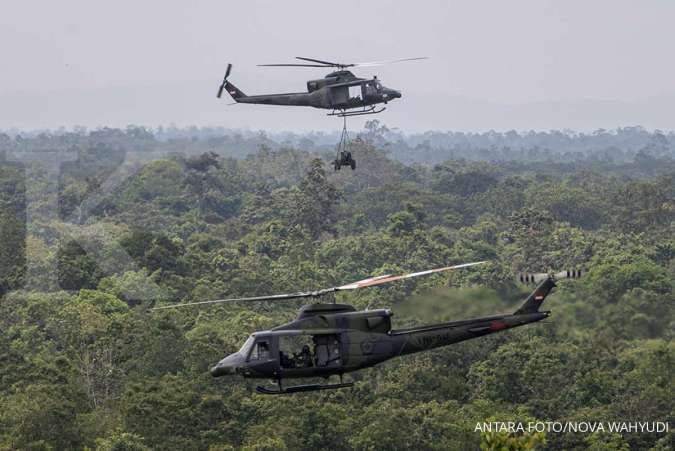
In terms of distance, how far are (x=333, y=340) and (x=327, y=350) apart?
228 millimetres

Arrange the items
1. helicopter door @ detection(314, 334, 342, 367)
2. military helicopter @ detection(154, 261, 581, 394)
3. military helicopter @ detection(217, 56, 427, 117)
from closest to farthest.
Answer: military helicopter @ detection(154, 261, 581, 394)
helicopter door @ detection(314, 334, 342, 367)
military helicopter @ detection(217, 56, 427, 117)

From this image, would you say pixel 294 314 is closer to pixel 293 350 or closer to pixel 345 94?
pixel 345 94

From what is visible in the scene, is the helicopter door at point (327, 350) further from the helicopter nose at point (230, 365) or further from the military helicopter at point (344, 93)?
the military helicopter at point (344, 93)

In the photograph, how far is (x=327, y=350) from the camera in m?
25.4

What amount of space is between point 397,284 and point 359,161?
87.8 metres

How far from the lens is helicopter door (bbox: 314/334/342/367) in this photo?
83.3 ft

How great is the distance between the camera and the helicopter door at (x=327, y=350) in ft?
83.3

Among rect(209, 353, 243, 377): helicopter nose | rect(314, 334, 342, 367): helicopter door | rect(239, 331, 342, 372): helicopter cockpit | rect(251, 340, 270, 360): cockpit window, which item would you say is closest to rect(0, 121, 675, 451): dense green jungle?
rect(314, 334, 342, 367): helicopter door

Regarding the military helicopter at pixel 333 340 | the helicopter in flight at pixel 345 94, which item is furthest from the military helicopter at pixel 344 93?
the military helicopter at pixel 333 340

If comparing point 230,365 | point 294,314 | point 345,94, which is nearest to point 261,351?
point 230,365

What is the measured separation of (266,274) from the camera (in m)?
72.6

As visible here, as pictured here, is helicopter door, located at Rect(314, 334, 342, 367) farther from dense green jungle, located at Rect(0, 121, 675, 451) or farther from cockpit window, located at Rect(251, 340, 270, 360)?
dense green jungle, located at Rect(0, 121, 675, 451)

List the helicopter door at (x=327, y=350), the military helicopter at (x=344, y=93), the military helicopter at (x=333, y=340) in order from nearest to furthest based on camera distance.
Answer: the military helicopter at (x=333, y=340) → the helicopter door at (x=327, y=350) → the military helicopter at (x=344, y=93)

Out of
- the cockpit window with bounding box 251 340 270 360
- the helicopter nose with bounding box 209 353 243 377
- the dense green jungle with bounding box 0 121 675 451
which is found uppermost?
the cockpit window with bounding box 251 340 270 360
